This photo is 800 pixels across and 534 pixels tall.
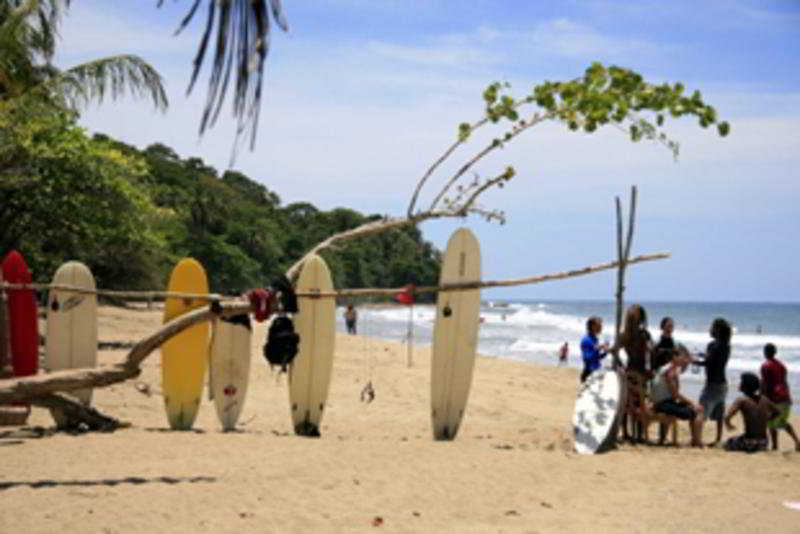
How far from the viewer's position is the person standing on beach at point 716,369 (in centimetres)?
848

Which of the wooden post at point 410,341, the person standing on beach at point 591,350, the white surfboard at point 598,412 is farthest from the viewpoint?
the wooden post at point 410,341

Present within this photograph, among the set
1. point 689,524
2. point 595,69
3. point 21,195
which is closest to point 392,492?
point 689,524

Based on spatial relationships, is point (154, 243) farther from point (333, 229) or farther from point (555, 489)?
point (333, 229)

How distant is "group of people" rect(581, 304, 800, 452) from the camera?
26.6ft

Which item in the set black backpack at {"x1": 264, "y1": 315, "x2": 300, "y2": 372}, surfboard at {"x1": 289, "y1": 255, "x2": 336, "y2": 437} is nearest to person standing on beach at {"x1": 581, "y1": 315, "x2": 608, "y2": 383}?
surfboard at {"x1": 289, "y1": 255, "x2": 336, "y2": 437}

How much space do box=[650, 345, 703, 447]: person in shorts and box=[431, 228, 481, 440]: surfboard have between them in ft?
5.66

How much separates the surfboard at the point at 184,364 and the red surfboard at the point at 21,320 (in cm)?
123

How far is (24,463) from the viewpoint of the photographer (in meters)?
6.61

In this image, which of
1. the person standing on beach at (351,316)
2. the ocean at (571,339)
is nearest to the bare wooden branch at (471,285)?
the ocean at (571,339)

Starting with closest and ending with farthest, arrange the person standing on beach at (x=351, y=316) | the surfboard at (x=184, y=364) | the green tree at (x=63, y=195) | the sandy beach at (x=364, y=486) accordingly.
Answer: the sandy beach at (x=364, y=486) < the surfboard at (x=184, y=364) < the green tree at (x=63, y=195) < the person standing on beach at (x=351, y=316)

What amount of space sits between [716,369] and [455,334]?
2456 millimetres

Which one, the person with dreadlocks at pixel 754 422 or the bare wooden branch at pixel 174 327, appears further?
the person with dreadlocks at pixel 754 422

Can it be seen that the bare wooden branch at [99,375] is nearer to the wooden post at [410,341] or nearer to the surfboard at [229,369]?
the surfboard at [229,369]

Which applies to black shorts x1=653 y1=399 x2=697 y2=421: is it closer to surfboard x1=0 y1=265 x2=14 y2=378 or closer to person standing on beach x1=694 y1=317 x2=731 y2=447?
person standing on beach x1=694 y1=317 x2=731 y2=447
